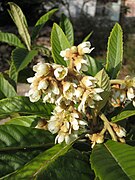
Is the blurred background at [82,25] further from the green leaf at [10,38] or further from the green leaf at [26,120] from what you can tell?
the green leaf at [26,120]

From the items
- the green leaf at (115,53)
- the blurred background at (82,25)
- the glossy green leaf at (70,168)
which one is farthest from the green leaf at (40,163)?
the blurred background at (82,25)

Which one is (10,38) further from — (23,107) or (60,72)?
(60,72)

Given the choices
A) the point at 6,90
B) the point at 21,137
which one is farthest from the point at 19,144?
the point at 6,90

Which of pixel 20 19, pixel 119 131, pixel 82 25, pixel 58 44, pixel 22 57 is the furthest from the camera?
pixel 82 25

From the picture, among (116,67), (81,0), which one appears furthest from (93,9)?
(116,67)

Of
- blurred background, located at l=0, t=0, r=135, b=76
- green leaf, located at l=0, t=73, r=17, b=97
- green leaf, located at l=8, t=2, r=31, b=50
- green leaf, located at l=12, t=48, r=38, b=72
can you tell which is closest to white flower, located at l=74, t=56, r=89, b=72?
green leaf, located at l=0, t=73, r=17, b=97
